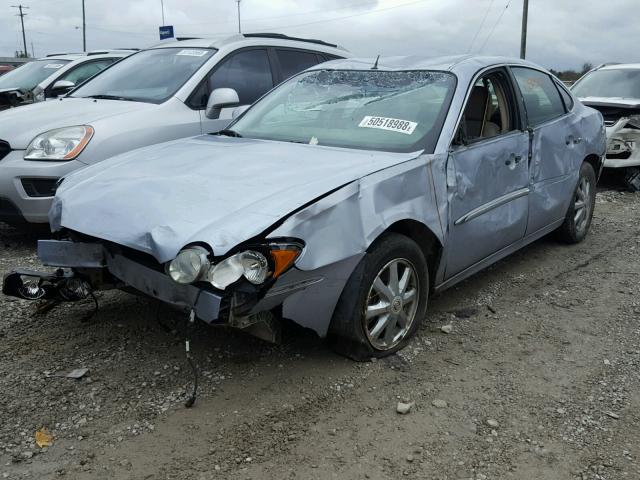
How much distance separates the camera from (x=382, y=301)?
3.28m

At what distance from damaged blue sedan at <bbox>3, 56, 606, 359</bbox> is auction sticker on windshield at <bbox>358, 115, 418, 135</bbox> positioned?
11 millimetres

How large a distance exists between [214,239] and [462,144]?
178 centimetres

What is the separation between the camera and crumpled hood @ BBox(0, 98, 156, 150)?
16.4 feet

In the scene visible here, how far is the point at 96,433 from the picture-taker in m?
2.68

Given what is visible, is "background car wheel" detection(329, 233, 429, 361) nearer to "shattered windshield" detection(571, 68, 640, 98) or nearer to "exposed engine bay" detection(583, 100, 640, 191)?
"exposed engine bay" detection(583, 100, 640, 191)

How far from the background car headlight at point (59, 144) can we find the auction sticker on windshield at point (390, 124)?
2.37 metres

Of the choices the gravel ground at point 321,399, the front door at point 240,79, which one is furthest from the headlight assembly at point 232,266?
the front door at point 240,79

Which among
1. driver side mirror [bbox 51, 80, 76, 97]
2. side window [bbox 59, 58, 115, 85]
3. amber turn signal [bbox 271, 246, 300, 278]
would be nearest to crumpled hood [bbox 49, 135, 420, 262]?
amber turn signal [bbox 271, 246, 300, 278]

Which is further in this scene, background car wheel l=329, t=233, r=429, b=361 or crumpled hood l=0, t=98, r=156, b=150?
crumpled hood l=0, t=98, r=156, b=150

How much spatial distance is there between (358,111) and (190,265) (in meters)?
1.76

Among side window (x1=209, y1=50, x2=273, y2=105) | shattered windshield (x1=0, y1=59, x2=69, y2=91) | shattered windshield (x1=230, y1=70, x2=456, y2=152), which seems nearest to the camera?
shattered windshield (x1=230, y1=70, x2=456, y2=152)

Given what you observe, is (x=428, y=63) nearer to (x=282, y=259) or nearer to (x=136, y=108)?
(x=282, y=259)

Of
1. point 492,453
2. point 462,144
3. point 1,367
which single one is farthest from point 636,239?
point 1,367

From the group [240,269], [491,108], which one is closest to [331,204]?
[240,269]
